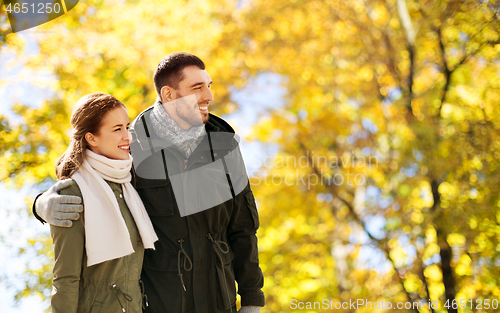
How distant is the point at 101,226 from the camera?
1.36 metres

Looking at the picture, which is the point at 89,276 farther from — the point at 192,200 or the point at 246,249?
the point at 246,249

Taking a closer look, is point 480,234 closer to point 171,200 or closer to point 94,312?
point 171,200

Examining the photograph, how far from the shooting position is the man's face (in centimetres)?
173

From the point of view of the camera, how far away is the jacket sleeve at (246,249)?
1744 mm

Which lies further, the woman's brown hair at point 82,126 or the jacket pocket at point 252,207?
the jacket pocket at point 252,207

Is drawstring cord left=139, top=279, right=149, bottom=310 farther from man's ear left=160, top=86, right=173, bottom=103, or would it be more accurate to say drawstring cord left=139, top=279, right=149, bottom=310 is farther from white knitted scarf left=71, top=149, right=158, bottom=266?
man's ear left=160, top=86, right=173, bottom=103

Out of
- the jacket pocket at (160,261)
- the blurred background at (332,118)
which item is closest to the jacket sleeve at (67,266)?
the jacket pocket at (160,261)

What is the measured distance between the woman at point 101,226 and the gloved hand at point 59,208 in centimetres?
3

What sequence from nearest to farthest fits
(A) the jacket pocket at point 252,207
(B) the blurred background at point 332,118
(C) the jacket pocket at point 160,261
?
(C) the jacket pocket at point 160,261, (A) the jacket pocket at point 252,207, (B) the blurred background at point 332,118

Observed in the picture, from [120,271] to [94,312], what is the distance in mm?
159

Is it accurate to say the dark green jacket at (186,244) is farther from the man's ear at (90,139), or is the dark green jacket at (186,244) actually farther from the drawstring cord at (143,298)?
the man's ear at (90,139)

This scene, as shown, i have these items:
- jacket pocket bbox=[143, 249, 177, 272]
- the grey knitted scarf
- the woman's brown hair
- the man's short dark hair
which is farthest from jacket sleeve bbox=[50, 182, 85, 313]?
the man's short dark hair

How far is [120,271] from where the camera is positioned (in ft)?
4.60

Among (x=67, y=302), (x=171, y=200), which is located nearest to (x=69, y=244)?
(x=67, y=302)
